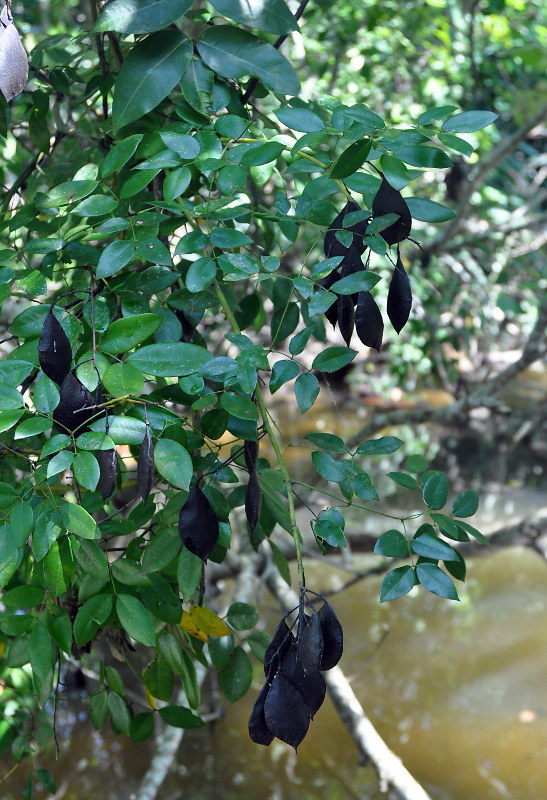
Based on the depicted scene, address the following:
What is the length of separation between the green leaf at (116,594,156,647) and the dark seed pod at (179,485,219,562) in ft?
0.37

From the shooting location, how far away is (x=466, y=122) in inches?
27.8

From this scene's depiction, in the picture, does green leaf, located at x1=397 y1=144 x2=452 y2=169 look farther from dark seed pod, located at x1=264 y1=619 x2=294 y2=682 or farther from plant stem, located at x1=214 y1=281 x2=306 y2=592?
dark seed pod, located at x1=264 y1=619 x2=294 y2=682

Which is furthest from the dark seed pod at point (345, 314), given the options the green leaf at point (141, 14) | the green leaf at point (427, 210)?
the green leaf at point (141, 14)

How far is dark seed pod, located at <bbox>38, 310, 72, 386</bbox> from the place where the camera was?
63 centimetres

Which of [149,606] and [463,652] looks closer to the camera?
[149,606]

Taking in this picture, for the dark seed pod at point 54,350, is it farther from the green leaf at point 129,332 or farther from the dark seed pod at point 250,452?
the dark seed pod at point 250,452

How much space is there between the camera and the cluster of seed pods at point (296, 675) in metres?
0.60

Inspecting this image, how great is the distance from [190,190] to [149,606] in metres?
0.47

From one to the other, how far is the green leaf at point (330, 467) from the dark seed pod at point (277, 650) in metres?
0.17

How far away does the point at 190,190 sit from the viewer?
0.88 metres

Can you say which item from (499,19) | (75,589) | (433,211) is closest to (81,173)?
(433,211)

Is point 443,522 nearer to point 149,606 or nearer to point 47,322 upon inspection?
point 149,606

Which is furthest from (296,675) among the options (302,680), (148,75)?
(148,75)

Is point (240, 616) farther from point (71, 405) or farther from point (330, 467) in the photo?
point (71, 405)
